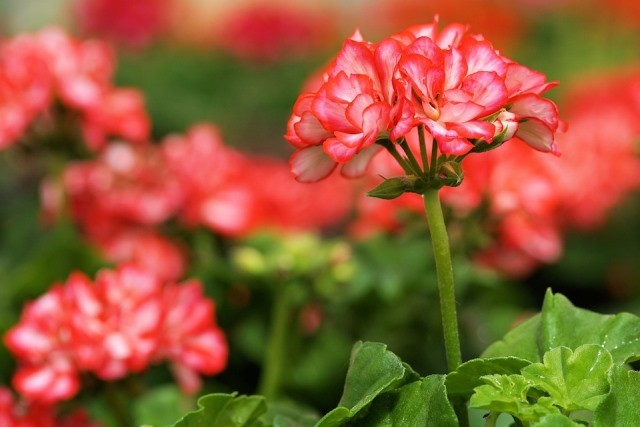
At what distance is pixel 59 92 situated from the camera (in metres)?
1.22

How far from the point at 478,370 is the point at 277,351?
1.76ft

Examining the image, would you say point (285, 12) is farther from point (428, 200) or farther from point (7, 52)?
point (428, 200)

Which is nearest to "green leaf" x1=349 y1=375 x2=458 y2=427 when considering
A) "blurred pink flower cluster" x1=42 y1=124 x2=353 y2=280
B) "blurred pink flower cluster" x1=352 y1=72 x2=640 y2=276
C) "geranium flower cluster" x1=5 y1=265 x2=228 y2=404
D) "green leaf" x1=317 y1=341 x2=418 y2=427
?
"green leaf" x1=317 y1=341 x2=418 y2=427

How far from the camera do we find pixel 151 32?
310cm

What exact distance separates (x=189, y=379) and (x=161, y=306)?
106mm

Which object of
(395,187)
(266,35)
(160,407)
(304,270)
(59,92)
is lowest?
(160,407)

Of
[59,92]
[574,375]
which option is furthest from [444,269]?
[59,92]

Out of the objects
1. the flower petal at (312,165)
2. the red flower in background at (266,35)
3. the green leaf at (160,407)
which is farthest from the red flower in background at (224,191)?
the red flower in background at (266,35)

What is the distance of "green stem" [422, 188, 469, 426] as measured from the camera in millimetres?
631

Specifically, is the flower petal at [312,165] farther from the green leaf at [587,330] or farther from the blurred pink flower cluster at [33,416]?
the blurred pink flower cluster at [33,416]

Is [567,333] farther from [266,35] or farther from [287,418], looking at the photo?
[266,35]

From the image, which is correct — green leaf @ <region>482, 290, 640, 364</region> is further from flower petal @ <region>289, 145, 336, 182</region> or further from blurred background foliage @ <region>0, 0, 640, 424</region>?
blurred background foliage @ <region>0, 0, 640, 424</region>

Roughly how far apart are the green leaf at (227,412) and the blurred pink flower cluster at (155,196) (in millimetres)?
612

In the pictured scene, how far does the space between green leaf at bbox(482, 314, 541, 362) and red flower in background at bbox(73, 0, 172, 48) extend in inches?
98.2
